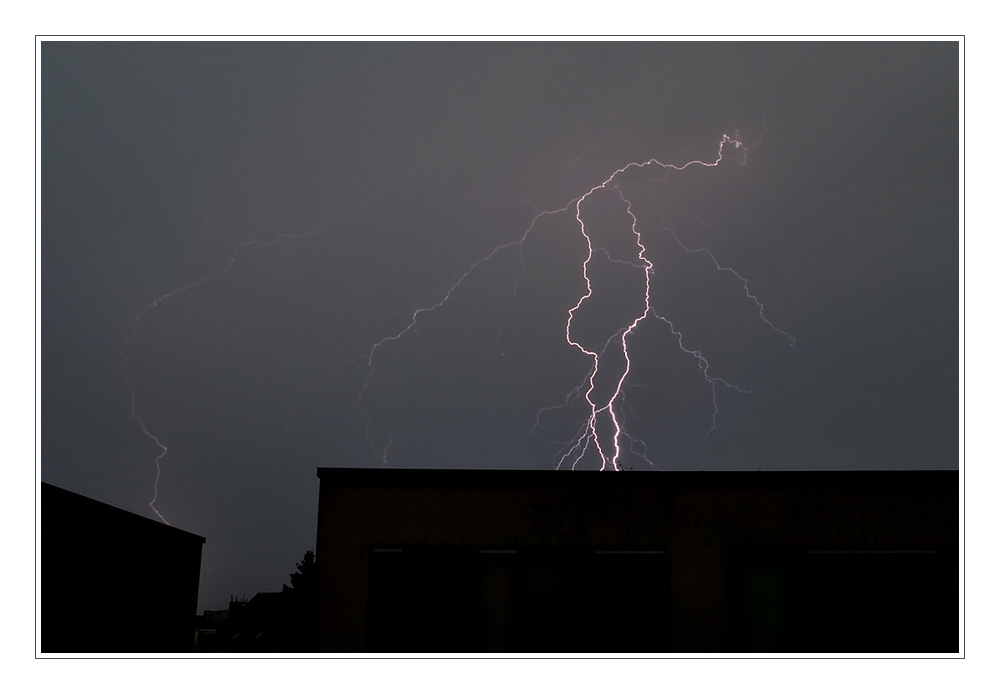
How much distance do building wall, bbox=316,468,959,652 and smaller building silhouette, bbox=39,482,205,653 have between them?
2.88m

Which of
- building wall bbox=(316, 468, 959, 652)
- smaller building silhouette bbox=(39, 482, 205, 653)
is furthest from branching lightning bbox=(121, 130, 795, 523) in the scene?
building wall bbox=(316, 468, 959, 652)

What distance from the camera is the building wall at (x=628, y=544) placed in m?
6.99

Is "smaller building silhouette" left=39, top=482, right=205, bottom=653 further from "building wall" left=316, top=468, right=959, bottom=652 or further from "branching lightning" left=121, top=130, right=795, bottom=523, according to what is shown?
"branching lightning" left=121, top=130, right=795, bottom=523

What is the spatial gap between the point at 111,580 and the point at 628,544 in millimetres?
6674

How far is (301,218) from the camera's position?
27.2 metres

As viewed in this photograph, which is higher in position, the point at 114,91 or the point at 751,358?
the point at 114,91

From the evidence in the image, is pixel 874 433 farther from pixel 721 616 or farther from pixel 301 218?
pixel 301 218

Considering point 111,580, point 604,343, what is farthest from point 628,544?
point 604,343

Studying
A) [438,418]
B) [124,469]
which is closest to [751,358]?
[438,418]

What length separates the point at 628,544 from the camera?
7.20m

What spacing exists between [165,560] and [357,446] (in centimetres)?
2005

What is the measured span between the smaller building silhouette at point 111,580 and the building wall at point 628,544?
2.88 meters

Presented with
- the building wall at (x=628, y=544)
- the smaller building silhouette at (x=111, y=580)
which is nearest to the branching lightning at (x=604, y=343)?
the smaller building silhouette at (x=111, y=580)

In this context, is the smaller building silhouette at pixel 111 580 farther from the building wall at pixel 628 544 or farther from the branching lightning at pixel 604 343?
the branching lightning at pixel 604 343
